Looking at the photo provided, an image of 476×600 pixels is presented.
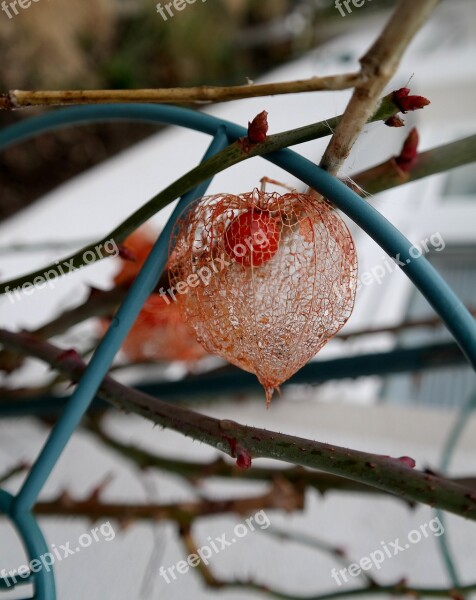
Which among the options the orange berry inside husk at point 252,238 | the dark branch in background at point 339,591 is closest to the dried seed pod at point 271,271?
the orange berry inside husk at point 252,238

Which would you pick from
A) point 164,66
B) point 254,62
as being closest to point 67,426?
point 164,66

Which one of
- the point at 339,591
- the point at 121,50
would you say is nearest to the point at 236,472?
the point at 339,591

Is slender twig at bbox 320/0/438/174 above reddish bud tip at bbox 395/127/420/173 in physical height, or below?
below

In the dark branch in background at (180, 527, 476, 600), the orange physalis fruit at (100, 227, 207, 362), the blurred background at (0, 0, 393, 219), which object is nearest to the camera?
the dark branch in background at (180, 527, 476, 600)

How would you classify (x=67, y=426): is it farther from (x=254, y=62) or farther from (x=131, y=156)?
(x=254, y=62)

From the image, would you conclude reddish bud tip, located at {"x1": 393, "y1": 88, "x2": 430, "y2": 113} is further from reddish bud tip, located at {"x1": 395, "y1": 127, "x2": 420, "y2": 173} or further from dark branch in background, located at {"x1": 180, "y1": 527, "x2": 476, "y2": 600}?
dark branch in background, located at {"x1": 180, "y1": 527, "x2": 476, "y2": 600}

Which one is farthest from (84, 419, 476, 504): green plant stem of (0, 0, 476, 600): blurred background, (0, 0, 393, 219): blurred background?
(0, 0, 393, 219): blurred background

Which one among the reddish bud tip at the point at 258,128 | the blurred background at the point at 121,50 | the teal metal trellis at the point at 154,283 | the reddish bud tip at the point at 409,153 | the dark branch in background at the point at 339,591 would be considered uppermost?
the blurred background at the point at 121,50

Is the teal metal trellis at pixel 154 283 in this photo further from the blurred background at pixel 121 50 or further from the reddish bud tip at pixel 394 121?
the blurred background at pixel 121 50
